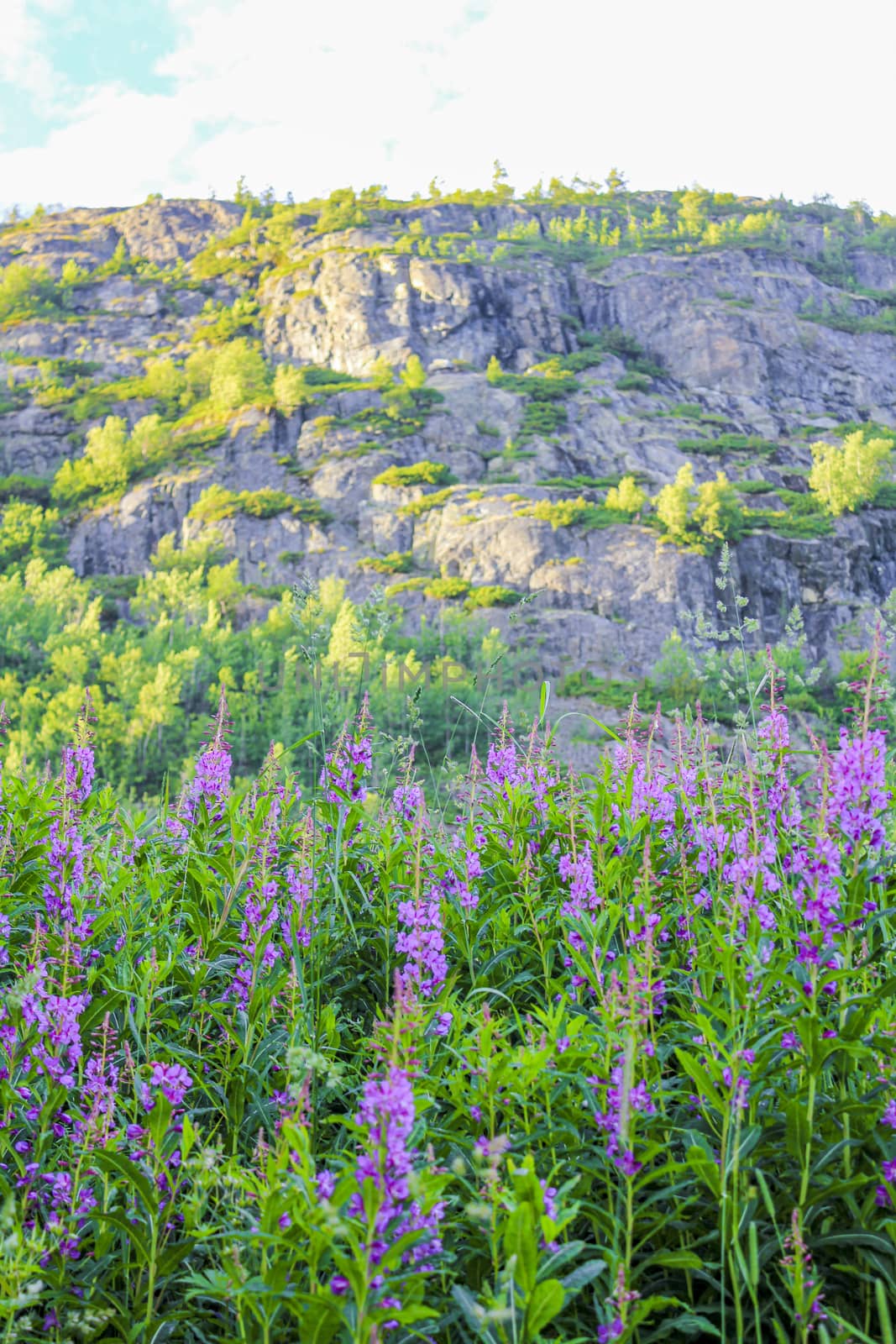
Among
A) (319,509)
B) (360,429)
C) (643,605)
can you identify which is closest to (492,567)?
(643,605)

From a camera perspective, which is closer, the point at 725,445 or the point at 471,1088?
the point at 471,1088

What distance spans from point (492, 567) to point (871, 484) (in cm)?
1983

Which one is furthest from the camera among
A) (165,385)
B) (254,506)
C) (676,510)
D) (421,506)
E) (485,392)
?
(165,385)

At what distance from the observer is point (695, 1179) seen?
160cm

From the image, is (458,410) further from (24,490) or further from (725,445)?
(24,490)

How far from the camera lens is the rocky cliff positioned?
130 ft

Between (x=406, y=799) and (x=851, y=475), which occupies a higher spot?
(x=406, y=799)

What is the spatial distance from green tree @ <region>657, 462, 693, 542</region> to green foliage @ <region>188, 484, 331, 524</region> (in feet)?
55.0

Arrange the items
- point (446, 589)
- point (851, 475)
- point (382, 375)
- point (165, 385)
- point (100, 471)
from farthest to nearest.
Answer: point (165, 385) < point (382, 375) < point (100, 471) < point (851, 475) < point (446, 589)

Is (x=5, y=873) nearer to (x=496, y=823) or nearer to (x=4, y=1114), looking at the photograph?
(x=4, y=1114)

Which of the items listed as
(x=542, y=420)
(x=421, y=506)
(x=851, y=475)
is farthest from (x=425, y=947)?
(x=542, y=420)

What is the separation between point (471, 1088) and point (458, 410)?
53.0 metres

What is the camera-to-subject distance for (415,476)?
4541 cm

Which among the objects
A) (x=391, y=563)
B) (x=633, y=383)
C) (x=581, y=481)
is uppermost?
(x=633, y=383)
